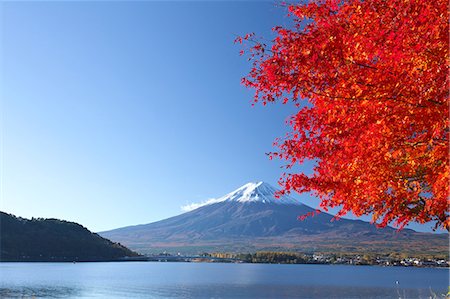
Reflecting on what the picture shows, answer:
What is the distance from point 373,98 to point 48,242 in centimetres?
14231

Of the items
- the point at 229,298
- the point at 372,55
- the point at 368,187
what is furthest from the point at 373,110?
the point at 229,298

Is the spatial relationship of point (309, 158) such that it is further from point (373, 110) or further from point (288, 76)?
point (373, 110)

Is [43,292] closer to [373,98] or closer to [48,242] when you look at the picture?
[48,242]

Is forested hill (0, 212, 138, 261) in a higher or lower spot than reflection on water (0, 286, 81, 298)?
higher

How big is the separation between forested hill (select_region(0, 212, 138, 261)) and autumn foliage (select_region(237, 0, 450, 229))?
12834 cm

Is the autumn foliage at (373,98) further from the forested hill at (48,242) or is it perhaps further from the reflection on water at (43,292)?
the forested hill at (48,242)

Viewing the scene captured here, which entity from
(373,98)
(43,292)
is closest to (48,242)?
(43,292)

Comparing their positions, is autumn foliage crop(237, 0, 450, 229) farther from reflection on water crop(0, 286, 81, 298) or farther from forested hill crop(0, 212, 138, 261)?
forested hill crop(0, 212, 138, 261)

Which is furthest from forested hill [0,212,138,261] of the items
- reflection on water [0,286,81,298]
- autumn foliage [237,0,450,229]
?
autumn foliage [237,0,450,229]

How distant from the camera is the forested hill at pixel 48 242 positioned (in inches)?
5094

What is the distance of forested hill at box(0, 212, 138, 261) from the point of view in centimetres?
12938

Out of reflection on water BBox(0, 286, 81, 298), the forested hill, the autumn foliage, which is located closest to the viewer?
the autumn foliage

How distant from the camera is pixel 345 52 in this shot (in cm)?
1031

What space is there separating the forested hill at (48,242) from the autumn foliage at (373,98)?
128344mm
